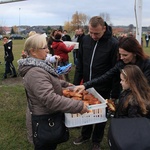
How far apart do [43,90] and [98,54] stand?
1.43m

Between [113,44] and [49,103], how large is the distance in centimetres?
154

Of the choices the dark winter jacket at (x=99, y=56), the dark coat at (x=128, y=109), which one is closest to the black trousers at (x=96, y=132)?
the dark winter jacket at (x=99, y=56)

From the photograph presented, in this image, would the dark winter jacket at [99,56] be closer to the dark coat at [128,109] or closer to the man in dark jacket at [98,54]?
the man in dark jacket at [98,54]

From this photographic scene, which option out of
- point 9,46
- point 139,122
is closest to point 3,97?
point 9,46

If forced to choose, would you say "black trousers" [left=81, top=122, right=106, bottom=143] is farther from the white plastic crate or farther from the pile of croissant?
the white plastic crate

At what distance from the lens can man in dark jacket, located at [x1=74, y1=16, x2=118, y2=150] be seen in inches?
132

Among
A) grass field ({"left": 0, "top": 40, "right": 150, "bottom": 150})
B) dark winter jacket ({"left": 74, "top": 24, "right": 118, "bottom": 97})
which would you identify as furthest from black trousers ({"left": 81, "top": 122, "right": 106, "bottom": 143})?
dark winter jacket ({"left": 74, "top": 24, "right": 118, "bottom": 97})

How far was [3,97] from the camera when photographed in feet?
22.5

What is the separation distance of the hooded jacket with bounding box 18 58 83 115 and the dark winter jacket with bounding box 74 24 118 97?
1.16m

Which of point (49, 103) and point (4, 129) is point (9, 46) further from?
point (49, 103)

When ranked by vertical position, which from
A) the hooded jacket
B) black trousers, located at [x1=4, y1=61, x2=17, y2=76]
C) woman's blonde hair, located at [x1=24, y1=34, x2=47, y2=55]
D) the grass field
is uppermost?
woman's blonde hair, located at [x1=24, y1=34, x2=47, y2=55]

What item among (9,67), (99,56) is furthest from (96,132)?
(9,67)

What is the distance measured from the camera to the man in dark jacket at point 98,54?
3.35 m

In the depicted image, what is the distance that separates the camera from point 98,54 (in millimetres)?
3467
